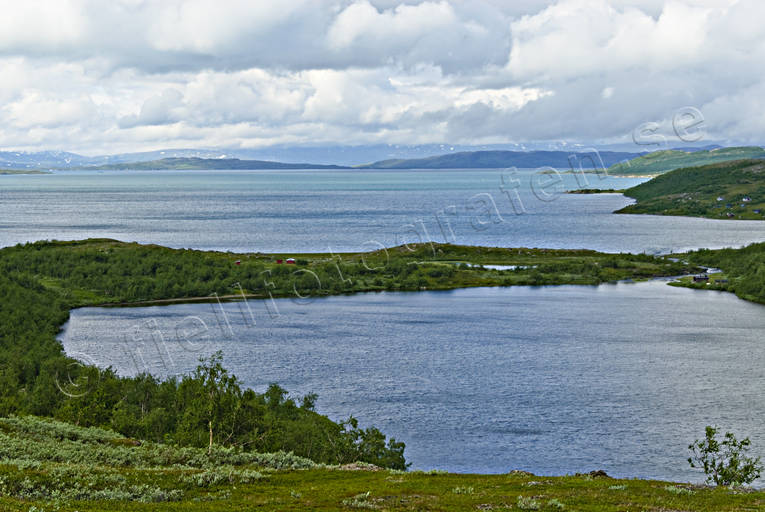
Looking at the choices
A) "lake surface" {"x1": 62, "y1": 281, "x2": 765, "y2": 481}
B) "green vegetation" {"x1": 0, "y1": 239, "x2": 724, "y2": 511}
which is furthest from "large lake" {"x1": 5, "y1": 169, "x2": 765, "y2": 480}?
"green vegetation" {"x1": 0, "y1": 239, "x2": 724, "y2": 511}

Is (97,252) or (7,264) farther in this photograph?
(97,252)

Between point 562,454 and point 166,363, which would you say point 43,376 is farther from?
point 562,454

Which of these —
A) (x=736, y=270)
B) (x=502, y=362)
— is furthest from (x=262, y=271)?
(x=736, y=270)

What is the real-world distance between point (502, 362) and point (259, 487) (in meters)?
65.1

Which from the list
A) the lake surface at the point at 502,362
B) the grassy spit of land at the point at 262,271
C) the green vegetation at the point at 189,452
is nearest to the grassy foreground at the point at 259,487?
the green vegetation at the point at 189,452

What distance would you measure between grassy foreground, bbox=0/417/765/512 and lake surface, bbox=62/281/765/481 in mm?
24845

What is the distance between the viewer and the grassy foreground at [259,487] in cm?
2552

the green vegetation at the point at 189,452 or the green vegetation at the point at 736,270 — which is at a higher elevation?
the green vegetation at the point at 189,452

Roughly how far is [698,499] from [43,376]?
56.7m

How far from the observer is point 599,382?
82.4 meters

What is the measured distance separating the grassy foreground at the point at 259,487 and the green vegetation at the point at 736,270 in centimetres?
12140

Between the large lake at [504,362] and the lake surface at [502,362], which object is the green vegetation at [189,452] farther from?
the large lake at [504,362]

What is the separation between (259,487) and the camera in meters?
29.8

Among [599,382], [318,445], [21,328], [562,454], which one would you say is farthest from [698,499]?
[21,328]
